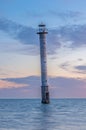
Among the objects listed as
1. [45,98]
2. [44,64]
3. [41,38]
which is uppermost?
[41,38]

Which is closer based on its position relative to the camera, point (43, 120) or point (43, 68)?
point (43, 120)

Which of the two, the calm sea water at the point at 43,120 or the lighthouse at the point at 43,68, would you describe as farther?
the lighthouse at the point at 43,68

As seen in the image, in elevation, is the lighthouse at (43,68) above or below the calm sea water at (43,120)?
above

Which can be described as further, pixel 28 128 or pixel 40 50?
pixel 40 50

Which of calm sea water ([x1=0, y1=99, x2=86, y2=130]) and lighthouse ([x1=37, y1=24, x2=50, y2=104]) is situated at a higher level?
lighthouse ([x1=37, y1=24, x2=50, y2=104])

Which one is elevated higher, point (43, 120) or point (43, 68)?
point (43, 68)

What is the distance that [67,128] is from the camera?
4662cm

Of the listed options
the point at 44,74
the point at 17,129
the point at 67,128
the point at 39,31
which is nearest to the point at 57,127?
the point at 67,128

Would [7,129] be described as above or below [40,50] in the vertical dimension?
below

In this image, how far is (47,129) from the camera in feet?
151

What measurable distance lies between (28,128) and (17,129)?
149 cm

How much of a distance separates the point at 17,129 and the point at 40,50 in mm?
50180

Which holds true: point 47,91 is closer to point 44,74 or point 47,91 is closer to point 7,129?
point 44,74

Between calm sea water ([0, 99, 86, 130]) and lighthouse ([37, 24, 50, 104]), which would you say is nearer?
calm sea water ([0, 99, 86, 130])
